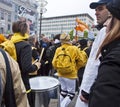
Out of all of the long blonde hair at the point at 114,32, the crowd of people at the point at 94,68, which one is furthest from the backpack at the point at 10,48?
the long blonde hair at the point at 114,32

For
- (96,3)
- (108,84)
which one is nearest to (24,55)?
(96,3)

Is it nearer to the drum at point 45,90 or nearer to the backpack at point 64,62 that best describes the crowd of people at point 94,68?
the drum at point 45,90

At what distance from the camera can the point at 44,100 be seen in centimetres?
480

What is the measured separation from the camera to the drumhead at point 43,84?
4.73 metres

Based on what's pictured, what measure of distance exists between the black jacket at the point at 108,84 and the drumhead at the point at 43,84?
127 inches

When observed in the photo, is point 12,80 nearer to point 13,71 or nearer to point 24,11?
point 13,71

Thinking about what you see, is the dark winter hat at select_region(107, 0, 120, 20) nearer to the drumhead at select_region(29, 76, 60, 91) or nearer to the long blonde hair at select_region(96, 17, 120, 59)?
the long blonde hair at select_region(96, 17, 120, 59)

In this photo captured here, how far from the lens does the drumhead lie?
15.5 feet

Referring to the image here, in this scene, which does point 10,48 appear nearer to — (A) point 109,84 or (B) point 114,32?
(B) point 114,32

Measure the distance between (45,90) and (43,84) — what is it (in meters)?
0.21

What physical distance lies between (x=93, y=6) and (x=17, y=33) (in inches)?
61.0

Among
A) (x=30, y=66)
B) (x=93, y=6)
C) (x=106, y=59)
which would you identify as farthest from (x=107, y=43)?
(x=30, y=66)

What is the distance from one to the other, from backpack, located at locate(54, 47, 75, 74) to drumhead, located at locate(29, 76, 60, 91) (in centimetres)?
99

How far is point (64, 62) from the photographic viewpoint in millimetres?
5980
